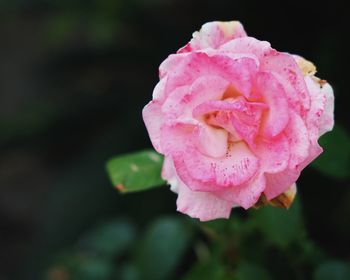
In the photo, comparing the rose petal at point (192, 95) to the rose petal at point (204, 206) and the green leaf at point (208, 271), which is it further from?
the green leaf at point (208, 271)

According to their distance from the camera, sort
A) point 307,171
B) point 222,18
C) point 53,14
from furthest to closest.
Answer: point 53,14 → point 222,18 → point 307,171

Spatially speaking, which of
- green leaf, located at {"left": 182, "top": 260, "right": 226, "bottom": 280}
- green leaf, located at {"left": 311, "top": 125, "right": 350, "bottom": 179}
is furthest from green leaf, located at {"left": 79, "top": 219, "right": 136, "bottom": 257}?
green leaf, located at {"left": 311, "top": 125, "right": 350, "bottom": 179}

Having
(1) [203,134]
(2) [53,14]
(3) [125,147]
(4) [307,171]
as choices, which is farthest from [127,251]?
(2) [53,14]

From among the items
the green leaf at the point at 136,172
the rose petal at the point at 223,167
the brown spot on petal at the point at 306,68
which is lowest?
the green leaf at the point at 136,172

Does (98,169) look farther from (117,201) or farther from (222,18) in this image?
(222,18)

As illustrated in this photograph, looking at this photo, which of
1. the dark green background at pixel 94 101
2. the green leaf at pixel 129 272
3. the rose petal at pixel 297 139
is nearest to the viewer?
the rose petal at pixel 297 139

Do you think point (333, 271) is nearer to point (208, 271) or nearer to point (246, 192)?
point (208, 271)

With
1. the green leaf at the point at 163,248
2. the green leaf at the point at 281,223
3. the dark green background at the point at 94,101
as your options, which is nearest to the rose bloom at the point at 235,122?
the green leaf at the point at 281,223

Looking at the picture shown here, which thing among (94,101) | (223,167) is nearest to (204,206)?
(223,167)
